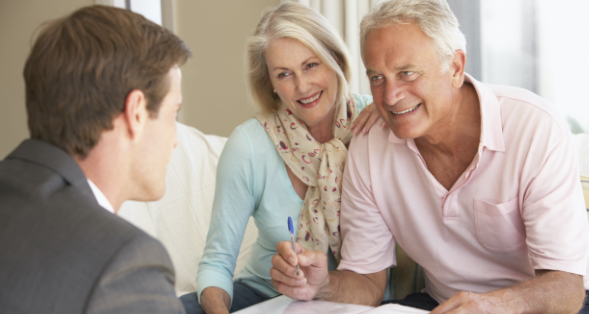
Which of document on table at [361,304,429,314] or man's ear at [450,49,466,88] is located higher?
man's ear at [450,49,466,88]

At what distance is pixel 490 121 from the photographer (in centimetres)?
134

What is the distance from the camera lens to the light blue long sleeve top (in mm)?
1570

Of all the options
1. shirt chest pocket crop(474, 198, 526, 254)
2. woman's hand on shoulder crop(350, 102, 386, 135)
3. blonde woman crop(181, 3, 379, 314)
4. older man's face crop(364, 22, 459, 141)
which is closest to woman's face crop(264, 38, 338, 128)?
blonde woman crop(181, 3, 379, 314)

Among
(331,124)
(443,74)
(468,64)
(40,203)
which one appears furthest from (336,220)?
(468,64)

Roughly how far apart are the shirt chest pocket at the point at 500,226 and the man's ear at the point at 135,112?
3.04ft

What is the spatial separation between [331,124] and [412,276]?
0.58 meters

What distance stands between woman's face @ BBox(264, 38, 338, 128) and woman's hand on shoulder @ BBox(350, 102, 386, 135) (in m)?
0.11

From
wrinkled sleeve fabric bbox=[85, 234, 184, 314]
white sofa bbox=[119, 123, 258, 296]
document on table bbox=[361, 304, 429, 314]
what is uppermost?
wrinkled sleeve fabric bbox=[85, 234, 184, 314]

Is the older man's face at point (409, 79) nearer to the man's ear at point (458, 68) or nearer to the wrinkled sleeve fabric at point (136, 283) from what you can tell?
Result: the man's ear at point (458, 68)

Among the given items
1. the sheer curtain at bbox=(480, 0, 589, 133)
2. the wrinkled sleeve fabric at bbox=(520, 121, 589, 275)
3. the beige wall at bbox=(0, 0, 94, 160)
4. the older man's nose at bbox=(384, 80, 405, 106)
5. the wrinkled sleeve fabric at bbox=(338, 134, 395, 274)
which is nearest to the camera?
the wrinkled sleeve fabric at bbox=(520, 121, 589, 275)

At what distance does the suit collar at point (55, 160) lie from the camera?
0.71 metres

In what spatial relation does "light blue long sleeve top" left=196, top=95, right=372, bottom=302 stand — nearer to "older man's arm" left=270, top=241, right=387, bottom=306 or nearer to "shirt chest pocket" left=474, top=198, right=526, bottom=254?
"older man's arm" left=270, top=241, right=387, bottom=306

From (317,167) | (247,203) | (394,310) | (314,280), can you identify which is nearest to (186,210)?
(247,203)

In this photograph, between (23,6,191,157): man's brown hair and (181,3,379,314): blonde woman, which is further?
(181,3,379,314): blonde woman
